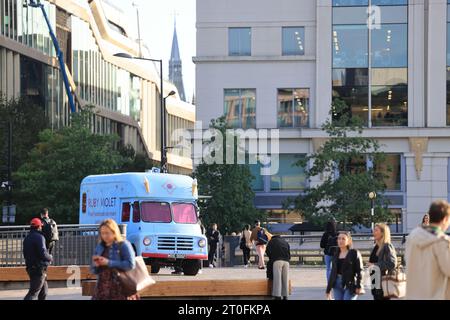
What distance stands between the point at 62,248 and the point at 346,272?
1724 cm

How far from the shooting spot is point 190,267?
38500mm

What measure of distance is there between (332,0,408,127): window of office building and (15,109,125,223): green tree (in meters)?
13.7

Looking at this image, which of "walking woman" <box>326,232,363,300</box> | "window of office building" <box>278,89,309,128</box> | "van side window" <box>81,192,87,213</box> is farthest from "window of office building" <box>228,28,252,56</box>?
"walking woman" <box>326,232,363,300</box>

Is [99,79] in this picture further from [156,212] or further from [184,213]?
[156,212]

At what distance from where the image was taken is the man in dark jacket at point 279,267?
25.5 meters

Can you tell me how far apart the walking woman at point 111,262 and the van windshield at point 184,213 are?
77.1 feet

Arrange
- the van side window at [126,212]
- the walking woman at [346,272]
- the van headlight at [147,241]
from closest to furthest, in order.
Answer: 1. the walking woman at [346,272]
2. the van headlight at [147,241]
3. the van side window at [126,212]

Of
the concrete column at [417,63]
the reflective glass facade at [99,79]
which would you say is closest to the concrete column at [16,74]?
the reflective glass facade at [99,79]

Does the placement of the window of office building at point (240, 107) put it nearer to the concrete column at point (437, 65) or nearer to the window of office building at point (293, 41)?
the window of office building at point (293, 41)

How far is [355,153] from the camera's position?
6134 cm

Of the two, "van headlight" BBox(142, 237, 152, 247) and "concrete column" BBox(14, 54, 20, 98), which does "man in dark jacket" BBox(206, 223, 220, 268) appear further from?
"concrete column" BBox(14, 54, 20, 98)

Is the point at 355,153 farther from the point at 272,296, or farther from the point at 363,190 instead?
the point at 272,296

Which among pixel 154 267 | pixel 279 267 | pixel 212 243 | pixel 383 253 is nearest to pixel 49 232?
pixel 154 267

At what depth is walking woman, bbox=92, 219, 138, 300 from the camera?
48.3 feet
